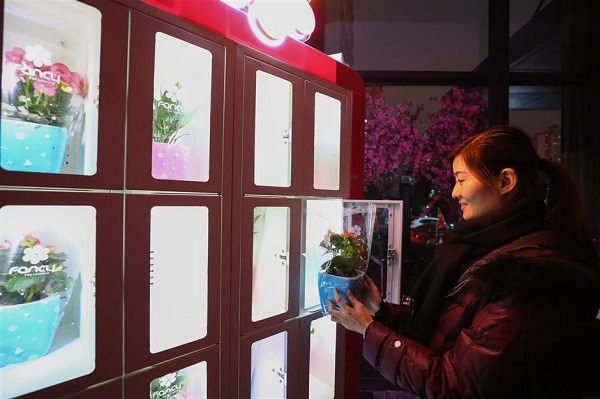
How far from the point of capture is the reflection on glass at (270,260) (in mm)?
1751

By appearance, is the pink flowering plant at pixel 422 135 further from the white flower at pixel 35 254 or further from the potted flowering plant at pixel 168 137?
the white flower at pixel 35 254

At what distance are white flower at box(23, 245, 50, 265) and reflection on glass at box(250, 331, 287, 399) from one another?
100cm

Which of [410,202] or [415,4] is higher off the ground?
[415,4]

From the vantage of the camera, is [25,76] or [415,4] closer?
[25,76]

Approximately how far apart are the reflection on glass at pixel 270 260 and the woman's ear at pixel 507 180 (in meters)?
0.88

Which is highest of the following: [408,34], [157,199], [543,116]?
[408,34]

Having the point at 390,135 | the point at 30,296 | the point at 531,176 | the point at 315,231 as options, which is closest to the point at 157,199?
the point at 30,296

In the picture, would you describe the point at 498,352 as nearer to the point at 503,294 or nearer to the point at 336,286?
the point at 503,294

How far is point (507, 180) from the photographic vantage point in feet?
3.79

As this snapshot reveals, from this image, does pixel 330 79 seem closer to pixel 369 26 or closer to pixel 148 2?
pixel 148 2

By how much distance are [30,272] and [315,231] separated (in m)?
1.23

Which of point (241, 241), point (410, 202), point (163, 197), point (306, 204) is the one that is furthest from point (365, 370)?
point (163, 197)

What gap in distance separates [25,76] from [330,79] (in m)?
1.31

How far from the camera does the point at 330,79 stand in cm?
194
